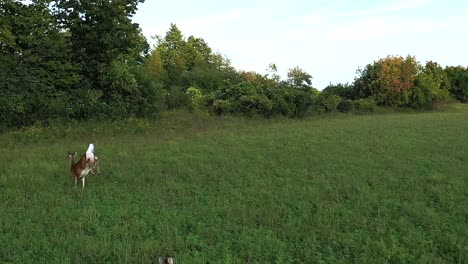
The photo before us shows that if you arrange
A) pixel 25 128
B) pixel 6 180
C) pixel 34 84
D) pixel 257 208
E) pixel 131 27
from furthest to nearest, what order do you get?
pixel 131 27 < pixel 34 84 < pixel 25 128 < pixel 6 180 < pixel 257 208

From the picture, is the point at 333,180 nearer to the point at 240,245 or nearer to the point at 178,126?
the point at 240,245

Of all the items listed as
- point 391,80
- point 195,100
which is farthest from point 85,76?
point 391,80

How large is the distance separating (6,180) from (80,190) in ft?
6.68

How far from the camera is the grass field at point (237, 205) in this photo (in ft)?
19.0

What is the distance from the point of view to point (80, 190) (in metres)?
8.64

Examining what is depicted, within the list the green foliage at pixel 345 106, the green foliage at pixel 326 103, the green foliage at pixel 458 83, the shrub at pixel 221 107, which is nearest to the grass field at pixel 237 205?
the shrub at pixel 221 107

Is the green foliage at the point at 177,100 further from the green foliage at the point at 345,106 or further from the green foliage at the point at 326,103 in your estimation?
the green foliage at the point at 345,106

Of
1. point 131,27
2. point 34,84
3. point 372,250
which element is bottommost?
point 372,250

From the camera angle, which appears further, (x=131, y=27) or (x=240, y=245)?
(x=131, y=27)

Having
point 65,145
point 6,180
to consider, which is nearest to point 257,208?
point 6,180

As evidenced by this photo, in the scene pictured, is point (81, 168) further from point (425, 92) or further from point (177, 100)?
point (425, 92)

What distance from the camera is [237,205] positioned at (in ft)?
25.4

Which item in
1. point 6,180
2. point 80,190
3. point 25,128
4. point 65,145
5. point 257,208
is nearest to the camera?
point 257,208

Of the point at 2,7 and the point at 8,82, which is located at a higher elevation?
the point at 2,7
